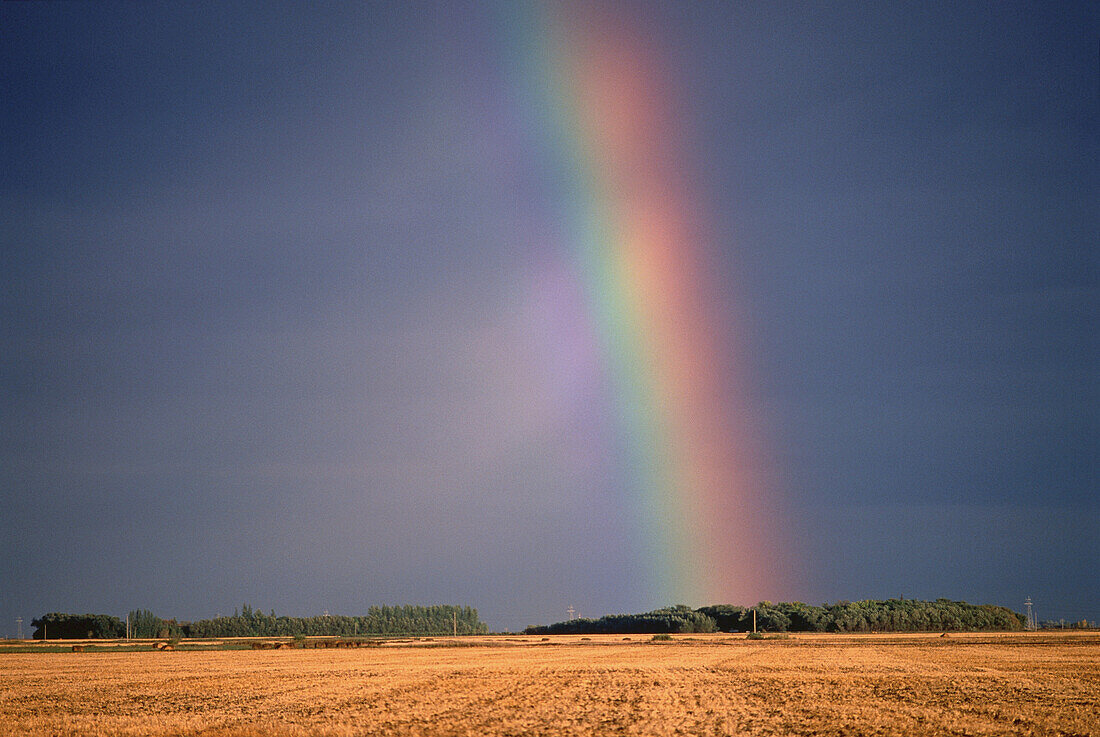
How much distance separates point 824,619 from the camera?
17662cm

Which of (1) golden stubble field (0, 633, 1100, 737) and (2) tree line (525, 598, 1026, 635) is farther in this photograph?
(2) tree line (525, 598, 1026, 635)

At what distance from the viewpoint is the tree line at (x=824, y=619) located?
175375mm

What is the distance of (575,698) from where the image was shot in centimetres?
4238

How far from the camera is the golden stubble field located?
3269 cm

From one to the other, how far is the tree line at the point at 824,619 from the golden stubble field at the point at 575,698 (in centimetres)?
10693

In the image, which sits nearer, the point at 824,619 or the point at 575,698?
the point at 575,698

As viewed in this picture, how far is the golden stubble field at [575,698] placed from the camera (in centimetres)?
3269

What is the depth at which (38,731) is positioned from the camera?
33219 mm

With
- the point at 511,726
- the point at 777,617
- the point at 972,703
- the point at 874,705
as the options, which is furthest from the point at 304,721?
the point at 777,617

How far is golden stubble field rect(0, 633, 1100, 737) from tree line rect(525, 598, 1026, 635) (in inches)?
4210

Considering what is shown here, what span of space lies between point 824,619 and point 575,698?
477 ft

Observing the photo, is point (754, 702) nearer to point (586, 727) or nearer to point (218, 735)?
point (586, 727)

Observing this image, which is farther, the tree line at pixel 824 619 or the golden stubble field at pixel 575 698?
the tree line at pixel 824 619

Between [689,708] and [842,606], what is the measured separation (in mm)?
161895
